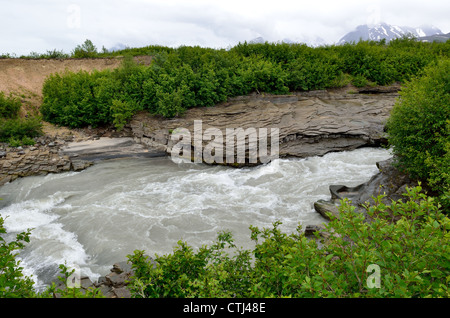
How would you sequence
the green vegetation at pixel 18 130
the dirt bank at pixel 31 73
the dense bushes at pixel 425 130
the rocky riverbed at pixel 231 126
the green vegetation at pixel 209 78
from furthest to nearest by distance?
1. the dirt bank at pixel 31 73
2. the green vegetation at pixel 209 78
3. the green vegetation at pixel 18 130
4. the rocky riverbed at pixel 231 126
5. the dense bushes at pixel 425 130

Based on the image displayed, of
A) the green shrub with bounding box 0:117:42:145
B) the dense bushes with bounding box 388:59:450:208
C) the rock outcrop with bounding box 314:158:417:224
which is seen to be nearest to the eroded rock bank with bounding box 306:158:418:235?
the rock outcrop with bounding box 314:158:417:224

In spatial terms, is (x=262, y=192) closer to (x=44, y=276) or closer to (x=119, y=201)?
(x=119, y=201)

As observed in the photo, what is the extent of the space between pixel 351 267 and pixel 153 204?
12.0m

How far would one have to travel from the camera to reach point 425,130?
11.8 m

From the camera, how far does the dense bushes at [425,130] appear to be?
11047 mm

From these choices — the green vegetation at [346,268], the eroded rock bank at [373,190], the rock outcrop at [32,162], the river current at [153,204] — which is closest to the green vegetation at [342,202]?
the green vegetation at [346,268]

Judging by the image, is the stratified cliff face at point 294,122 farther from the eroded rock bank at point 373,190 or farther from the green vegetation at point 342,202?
the eroded rock bank at point 373,190

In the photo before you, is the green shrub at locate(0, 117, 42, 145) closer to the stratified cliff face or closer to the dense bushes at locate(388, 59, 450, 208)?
the stratified cliff face

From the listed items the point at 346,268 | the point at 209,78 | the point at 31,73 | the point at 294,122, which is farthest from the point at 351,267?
the point at 31,73

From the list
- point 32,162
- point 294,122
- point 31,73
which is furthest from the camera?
point 31,73

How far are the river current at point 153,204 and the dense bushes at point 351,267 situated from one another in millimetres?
6193

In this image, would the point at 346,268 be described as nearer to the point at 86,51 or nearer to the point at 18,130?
the point at 18,130
